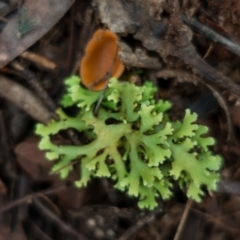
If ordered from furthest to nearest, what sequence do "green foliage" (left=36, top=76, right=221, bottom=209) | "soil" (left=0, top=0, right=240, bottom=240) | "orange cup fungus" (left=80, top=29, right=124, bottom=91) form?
"orange cup fungus" (left=80, top=29, right=124, bottom=91)
"soil" (left=0, top=0, right=240, bottom=240)
"green foliage" (left=36, top=76, right=221, bottom=209)

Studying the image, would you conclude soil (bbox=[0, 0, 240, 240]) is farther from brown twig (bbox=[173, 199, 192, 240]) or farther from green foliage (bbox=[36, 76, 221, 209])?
green foliage (bbox=[36, 76, 221, 209])

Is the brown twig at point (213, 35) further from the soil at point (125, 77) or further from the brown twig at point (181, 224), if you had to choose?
the brown twig at point (181, 224)

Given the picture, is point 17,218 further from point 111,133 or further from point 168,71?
point 168,71

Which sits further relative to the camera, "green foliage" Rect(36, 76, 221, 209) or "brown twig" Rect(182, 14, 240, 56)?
"brown twig" Rect(182, 14, 240, 56)

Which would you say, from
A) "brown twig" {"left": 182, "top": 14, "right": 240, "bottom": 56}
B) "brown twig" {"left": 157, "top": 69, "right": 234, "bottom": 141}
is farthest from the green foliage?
"brown twig" {"left": 182, "top": 14, "right": 240, "bottom": 56}

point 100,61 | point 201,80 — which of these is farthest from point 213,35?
point 100,61

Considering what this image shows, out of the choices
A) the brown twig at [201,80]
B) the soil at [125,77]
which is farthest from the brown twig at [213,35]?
the brown twig at [201,80]

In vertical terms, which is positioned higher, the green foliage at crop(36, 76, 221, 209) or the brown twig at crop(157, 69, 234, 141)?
the brown twig at crop(157, 69, 234, 141)
